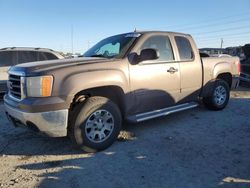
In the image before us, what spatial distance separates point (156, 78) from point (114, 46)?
3.36ft

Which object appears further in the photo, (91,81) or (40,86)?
(91,81)

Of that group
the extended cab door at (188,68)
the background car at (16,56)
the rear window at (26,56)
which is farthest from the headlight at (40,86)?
the rear window at (26,56)

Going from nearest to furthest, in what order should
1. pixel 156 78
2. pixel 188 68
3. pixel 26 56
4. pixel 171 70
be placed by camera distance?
pixel 156 78
pixel 171 70
pixel 188 68
pixel 26 56

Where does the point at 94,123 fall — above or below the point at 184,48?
below

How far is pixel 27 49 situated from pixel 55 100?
6430 mm

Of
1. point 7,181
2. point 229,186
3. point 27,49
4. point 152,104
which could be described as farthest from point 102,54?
point 27,49

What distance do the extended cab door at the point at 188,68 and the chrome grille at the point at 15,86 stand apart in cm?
319

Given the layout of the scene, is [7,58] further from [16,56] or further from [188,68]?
[188,68]

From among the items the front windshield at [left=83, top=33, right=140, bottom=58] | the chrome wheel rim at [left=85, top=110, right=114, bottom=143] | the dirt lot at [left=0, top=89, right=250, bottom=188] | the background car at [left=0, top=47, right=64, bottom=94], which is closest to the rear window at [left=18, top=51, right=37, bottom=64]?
the background car at [left=0, top=47, right=64, bottom=94]

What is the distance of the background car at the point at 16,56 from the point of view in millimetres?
9656

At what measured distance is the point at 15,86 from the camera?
4824mm

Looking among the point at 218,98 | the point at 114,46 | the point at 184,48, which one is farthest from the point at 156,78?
the point at 218,98

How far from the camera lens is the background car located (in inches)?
380

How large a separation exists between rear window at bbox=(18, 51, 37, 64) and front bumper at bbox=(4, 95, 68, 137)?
19.2 ft
